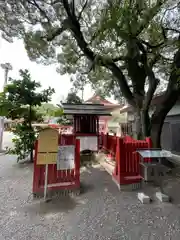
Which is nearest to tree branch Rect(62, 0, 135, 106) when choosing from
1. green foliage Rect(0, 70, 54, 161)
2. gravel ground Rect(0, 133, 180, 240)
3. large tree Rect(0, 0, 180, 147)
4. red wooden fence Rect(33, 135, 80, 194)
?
large tree Rect(0, 0, 180, 147)

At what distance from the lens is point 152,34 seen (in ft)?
22.1

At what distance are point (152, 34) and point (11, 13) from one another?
5812mm

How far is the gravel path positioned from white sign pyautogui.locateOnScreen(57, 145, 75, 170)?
77 cm

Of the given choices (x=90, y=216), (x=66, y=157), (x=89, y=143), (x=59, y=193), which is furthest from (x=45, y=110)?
(x=90, y=216)

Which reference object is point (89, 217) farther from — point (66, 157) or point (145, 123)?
point (145, 123)

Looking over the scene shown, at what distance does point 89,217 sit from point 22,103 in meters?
5.55

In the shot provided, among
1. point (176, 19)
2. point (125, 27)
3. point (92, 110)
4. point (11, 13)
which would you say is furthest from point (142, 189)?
point (11, 13)

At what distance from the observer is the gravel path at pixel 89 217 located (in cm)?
260

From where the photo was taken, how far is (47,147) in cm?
390

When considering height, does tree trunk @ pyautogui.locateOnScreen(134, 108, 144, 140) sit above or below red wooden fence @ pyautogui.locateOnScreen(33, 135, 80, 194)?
above

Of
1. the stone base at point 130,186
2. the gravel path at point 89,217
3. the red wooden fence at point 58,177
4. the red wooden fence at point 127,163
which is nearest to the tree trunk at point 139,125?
the red wooden fence at point 127,163

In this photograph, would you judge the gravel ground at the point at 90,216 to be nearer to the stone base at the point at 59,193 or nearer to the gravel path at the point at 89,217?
→ the gravel path at the point at 89,217

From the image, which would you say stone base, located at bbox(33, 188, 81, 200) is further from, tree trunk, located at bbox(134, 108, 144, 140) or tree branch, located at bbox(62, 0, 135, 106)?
tree branch, located at bbox(62, 0, 135, 106)

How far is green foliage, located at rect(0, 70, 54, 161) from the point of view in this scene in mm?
6875
